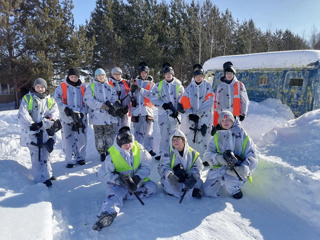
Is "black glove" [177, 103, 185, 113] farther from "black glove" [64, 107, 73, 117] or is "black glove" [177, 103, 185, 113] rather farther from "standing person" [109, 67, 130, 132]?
"black glove" [64, 107, 73, 117]

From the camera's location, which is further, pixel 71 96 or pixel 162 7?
pixel 162 7

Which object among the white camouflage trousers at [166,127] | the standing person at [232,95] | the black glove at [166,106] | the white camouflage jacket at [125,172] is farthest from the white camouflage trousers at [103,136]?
the standing person at [232,95]

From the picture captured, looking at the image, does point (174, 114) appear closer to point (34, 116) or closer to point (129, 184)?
point (129, 184)

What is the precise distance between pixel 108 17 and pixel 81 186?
669 inches

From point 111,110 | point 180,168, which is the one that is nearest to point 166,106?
point 111,110

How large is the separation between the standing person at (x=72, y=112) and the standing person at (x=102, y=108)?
0.19 meters

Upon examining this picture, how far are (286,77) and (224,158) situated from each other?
5.91 m

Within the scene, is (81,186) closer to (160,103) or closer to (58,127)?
(58,127)

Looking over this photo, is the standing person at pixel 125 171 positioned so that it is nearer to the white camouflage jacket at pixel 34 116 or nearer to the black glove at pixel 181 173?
the black glove at pixel 181 173

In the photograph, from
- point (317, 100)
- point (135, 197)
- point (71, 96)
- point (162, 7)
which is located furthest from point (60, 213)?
point (162, 7)

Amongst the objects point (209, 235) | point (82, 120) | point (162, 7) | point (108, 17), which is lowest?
point (209, 235)

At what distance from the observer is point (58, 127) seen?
3.99 m

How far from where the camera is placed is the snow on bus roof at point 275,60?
23.9 ft

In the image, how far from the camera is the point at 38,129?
12.4 ft
